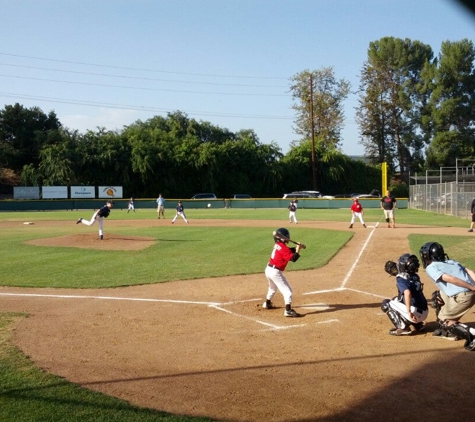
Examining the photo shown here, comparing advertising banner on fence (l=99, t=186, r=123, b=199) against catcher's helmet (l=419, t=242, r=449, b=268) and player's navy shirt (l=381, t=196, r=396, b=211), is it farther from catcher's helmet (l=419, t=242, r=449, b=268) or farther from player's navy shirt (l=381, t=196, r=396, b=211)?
catcher's helmet (l=419, t=242, r=449, b=268)

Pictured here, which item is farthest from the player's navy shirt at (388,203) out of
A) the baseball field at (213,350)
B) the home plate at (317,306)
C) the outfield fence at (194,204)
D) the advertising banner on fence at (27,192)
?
the advertising banner on fence at (27,192)

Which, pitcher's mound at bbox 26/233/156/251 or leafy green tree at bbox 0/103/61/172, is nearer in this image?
pitcher's mound at bbox 26/233/156/251

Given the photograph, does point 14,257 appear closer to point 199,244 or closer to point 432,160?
point 199,244

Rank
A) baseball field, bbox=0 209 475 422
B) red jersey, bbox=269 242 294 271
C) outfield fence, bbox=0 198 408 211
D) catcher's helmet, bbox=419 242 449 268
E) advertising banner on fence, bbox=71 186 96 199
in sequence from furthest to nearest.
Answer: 1. advertising banner on fence, bbox=71 186 96 199
2. outfield fence, bbox=0 198 408 211
3. red jersey, bbox=269 242 294 271
4. catcher's helmet, bbox=419 242 449 268
5. baseball field, bbox=0 209 475 422

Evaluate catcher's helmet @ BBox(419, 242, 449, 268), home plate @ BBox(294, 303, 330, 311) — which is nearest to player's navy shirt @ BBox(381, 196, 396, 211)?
home plate @ BBox(294, 303, 330, 311)

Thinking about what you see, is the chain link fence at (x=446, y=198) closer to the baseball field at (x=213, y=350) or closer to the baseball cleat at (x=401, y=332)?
the baseball field at (x=213, y=350)

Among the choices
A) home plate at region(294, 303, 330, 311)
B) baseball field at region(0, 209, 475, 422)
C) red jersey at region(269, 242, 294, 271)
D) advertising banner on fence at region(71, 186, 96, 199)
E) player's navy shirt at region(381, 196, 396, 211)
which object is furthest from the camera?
advertising banner on fence at region(71, 186, 96, 199)

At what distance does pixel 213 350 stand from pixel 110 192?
6294 cm

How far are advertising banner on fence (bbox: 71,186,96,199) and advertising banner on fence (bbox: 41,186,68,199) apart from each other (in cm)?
97

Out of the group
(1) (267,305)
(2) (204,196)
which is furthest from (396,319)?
(2) (204,196)

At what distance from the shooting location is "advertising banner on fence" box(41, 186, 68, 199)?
65312mm

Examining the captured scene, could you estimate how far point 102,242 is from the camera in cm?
2291

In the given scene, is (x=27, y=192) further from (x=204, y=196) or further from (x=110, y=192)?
(x=204, y=196)

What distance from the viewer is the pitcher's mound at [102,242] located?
21328 millimetres
